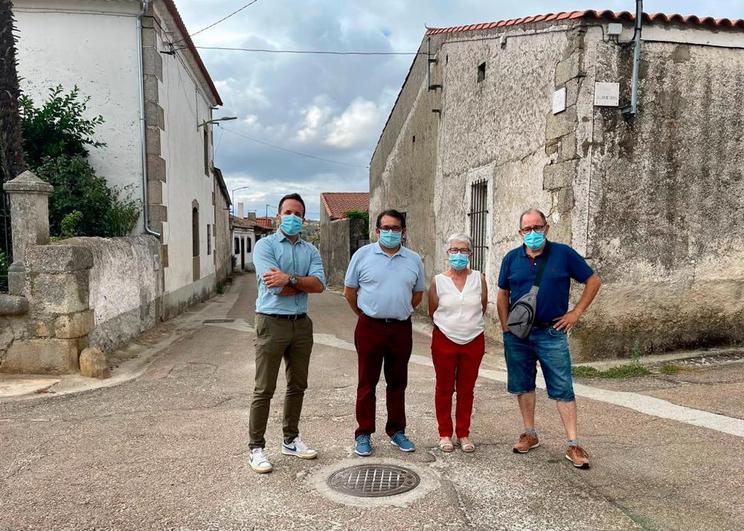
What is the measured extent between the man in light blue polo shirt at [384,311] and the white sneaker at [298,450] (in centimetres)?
32

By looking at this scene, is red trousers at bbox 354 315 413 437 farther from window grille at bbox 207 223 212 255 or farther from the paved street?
window grille at bbox 207 223 212 255

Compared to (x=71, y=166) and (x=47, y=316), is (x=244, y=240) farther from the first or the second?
(x=47, y=316)

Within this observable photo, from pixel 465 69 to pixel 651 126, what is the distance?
12.7 ft

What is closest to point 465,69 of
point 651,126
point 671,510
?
point 651,126

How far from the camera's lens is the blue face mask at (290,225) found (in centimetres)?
366

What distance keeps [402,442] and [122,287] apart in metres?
5.42

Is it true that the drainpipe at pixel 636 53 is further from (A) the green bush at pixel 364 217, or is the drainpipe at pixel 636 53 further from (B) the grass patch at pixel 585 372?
(A) the green bush at pixel 364 217

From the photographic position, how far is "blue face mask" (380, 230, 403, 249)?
3.81 m

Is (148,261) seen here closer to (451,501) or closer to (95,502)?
(95,502)

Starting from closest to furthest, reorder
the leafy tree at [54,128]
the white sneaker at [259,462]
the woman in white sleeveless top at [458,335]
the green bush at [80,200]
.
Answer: the white sneaker at [259,462], the woman in white sleeveless top at [458,335], the green bush at [80,200], the leafy tree at [54,128]

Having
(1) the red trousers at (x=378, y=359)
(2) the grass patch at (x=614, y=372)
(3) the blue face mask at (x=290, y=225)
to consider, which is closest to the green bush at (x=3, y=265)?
(3) the blue face mask at (x=290, y=225)

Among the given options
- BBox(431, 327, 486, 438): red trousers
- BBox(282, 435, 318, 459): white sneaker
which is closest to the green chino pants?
BBox(282, 435, 318, 459): white sneaker

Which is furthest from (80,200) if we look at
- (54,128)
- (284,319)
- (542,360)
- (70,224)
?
(542,360)

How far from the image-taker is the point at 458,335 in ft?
12.5
